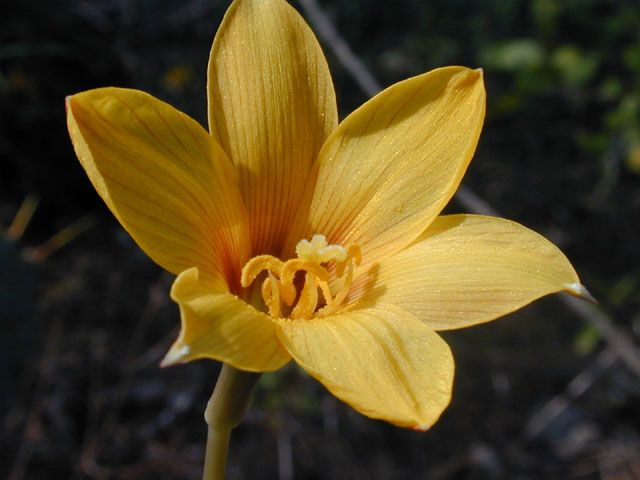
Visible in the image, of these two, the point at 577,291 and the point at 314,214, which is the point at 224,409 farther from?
the point at 577,291

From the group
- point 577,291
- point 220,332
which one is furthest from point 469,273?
point 220,332

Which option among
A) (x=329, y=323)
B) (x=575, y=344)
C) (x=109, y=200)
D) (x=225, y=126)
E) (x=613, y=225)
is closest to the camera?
(x=109, y=200)

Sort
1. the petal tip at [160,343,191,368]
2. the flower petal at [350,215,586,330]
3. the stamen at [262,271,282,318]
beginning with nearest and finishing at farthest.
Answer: the petal tip at [160,343,191,368], the flower petal at [350,215,586,330], the stamen at [262,271,282,318]

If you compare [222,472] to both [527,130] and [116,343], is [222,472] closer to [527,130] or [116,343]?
[116,343]

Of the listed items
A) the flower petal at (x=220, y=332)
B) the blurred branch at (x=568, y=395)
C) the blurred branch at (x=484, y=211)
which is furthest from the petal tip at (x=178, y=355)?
the blurred branch at (x=568, y=395)

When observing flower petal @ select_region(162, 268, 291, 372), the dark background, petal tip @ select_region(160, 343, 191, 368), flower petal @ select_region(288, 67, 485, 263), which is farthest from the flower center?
the dark background

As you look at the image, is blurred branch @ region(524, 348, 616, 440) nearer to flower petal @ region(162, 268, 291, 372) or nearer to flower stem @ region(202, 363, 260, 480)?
flower stem @ region(202, 363, 260, 480)

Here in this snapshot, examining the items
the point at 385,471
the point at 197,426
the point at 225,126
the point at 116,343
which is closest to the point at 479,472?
the point at 385,471
